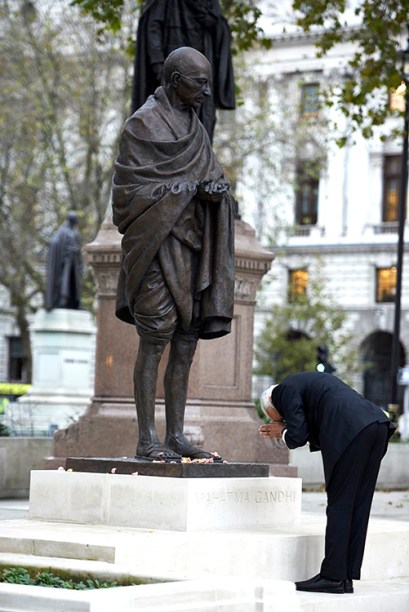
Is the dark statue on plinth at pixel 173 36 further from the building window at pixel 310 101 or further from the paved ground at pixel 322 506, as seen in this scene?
the building window at pixel 310 101

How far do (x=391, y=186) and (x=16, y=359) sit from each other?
20.8 m

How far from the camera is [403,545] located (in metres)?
10.4

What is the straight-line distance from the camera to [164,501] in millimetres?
9508

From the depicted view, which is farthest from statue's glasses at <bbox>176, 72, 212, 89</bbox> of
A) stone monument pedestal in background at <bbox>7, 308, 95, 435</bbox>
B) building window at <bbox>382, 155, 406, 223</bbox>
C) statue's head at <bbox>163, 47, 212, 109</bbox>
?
building window at <bbox>382, 155, 406, 223</bbox>

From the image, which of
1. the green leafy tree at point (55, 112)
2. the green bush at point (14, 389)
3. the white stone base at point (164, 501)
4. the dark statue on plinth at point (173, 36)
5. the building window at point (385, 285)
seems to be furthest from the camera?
the building window at point (385, 285)

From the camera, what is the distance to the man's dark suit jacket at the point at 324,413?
9180 millimetres

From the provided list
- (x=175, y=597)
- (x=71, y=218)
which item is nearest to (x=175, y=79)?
(x=175, y=597)

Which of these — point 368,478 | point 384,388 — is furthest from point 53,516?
point 384,388

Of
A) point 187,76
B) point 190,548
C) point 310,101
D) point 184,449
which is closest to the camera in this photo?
point 190,548

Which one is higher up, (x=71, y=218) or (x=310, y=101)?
(x=310, y=101)

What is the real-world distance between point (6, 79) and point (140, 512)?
36.6m

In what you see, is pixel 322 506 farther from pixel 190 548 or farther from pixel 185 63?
pixel 190 548

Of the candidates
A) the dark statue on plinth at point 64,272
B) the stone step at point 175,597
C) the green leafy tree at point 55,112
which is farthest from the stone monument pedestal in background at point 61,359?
the stone step at point 175,597

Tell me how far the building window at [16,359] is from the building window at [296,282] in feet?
48.5
